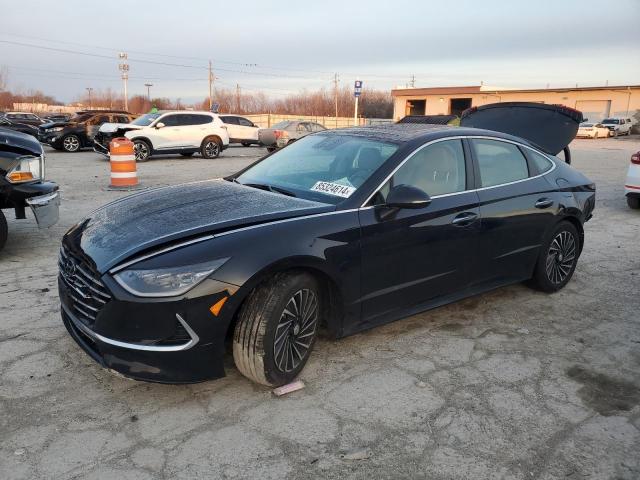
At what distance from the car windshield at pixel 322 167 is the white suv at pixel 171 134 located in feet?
44.3

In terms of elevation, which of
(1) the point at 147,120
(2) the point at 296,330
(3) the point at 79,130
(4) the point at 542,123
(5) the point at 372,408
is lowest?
(5) the point at 372,408

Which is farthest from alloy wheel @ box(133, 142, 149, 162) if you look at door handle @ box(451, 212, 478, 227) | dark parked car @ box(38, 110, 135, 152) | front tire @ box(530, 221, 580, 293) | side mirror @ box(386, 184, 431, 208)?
side mirror @ box(386, 184, 431, 208)

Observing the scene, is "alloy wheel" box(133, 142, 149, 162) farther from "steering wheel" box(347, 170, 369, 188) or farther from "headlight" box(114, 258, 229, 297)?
"headlight" box(114, 258, 229, 297)

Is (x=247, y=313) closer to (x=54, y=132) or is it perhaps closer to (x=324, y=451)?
(x=324, y=451)

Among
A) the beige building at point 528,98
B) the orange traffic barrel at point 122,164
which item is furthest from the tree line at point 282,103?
the orange traffic barrel at point 122,164

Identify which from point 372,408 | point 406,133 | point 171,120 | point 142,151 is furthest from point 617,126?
point 372,408

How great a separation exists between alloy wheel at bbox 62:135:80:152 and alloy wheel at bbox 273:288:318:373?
773 inches

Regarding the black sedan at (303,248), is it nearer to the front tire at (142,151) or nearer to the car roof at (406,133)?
the car roof at (406,133)

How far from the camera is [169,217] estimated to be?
10.5 ft

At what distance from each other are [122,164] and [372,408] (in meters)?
8.92

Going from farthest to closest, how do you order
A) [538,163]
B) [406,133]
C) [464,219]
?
[538,163]
[406,133]
[464,219]

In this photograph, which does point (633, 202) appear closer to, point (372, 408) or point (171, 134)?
point (372, 408)

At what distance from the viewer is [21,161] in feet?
17.7

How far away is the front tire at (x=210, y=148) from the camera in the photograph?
18297 mm
